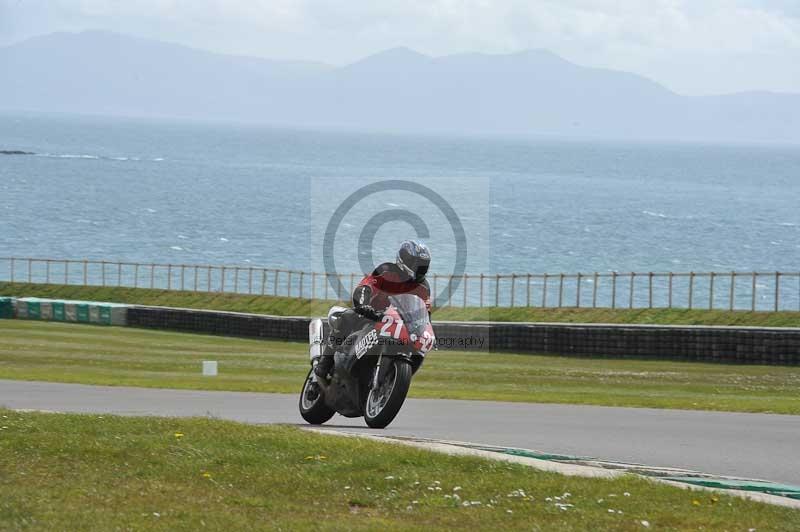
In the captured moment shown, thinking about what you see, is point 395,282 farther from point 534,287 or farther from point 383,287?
point 534,287

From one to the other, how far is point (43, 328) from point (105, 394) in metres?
26.8

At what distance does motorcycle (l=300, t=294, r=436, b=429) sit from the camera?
13664 mm

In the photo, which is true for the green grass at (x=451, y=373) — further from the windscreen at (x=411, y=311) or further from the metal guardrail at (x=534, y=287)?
the metal guardrail at (x=534, y=287)

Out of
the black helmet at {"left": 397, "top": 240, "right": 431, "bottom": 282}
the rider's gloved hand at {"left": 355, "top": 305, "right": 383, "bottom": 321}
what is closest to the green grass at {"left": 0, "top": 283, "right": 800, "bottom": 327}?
the black helmet at {"left": 397, "top": 240, "right": 431, "bottom": 282}

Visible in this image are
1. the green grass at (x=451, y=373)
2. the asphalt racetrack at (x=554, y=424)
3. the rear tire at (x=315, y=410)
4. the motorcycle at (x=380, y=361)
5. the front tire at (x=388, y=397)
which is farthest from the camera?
the green grass at (x=451, y=373)

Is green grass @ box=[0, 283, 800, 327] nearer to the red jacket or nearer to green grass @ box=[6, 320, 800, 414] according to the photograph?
green grass @ box=[6, 320, 800, 414]

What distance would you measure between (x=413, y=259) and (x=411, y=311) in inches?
22.2

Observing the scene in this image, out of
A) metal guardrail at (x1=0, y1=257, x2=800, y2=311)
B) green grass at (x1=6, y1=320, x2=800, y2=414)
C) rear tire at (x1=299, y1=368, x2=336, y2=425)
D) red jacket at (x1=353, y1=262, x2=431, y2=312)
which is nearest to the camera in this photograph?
red jacket at (x1=353, y1=262, x2=431, y2=312)

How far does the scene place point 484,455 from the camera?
11.5m

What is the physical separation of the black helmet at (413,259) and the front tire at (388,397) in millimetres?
984

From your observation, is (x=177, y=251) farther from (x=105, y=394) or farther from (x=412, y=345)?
(x=412, y=345)

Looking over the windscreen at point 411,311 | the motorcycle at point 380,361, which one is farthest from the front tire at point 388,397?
the windscreen at point 411,311

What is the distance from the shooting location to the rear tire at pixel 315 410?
51.3 feet

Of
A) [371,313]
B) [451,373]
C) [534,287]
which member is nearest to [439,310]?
[451,373]
